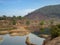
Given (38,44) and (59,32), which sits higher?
(59,32)

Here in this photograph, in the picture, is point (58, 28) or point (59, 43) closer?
point (59, 43)

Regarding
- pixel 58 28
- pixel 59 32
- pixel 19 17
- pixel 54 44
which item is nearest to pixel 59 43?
pixel 54 44

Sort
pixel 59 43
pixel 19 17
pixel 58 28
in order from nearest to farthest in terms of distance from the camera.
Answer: pixel 59 43 → pixel 58 28 → pixel 19 17

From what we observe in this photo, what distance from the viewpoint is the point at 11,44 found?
50.6 m

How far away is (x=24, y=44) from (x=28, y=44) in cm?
125

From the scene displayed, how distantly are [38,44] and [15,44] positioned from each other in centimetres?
704

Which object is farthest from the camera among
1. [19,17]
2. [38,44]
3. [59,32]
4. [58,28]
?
[19,17]

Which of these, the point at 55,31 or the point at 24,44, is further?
the point at 24,44

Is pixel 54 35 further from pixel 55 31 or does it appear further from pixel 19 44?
pixel 19 44

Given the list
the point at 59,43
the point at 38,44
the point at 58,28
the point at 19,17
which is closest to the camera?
the point at 59,43

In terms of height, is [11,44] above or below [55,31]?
below

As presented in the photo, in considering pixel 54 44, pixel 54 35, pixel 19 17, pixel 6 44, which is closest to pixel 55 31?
pixel 54 35

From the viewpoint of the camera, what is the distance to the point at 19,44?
5112cm

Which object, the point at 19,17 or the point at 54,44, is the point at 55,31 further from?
the point at 19,17
